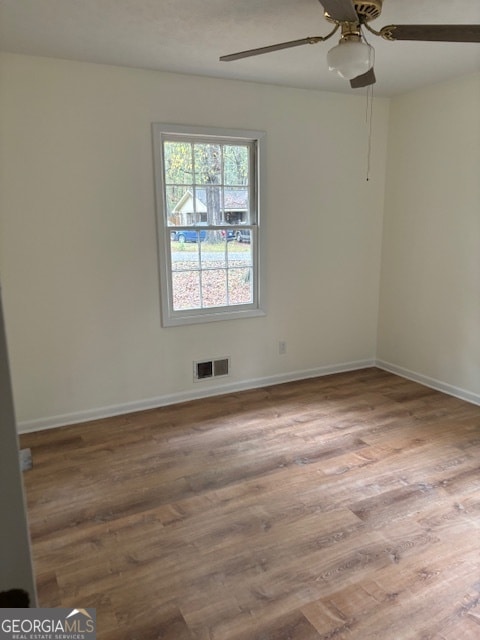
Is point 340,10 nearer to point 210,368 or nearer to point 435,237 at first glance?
point 435,237

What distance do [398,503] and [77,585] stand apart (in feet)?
5.40

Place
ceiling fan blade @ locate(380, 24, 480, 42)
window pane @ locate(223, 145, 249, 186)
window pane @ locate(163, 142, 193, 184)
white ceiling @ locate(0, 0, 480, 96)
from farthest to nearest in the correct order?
window pane @ locate(223, 145, 249, 186) → window pane @ locate(163, 142, 193, 184) → white ceiling @ locate(0, 0, 480, 96) → ceiling fan blade @ locate(380, 24, 480, 42)

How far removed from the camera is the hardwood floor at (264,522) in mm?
1740

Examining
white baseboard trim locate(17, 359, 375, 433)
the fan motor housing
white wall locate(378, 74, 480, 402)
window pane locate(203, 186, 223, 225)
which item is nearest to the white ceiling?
the fan motor housing


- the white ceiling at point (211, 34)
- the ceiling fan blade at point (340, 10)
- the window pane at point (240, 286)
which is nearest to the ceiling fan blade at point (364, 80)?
the white ceiling at point (211, 34)

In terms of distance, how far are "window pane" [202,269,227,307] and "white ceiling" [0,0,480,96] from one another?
1535 mm

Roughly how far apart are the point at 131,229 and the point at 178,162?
0.66m

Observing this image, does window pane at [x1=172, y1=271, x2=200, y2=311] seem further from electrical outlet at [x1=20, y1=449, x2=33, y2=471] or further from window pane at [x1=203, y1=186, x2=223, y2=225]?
electrical outlet at [x1=20, y1=449, x2=33, y2=471]

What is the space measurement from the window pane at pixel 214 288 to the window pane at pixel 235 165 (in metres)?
0.76

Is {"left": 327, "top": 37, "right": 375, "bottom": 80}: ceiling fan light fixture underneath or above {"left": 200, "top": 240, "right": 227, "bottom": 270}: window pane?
above

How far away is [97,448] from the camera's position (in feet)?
10.0

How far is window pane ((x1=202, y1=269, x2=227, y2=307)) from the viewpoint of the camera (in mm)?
3795

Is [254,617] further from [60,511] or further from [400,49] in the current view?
[400,49]

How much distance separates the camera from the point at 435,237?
3.95 meters
